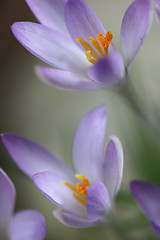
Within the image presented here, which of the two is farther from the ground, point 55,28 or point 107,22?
point 55,28

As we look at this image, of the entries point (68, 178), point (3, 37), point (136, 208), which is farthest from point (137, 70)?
point (3, 37)

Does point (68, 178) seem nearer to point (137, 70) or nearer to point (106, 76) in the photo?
point (106, 76)

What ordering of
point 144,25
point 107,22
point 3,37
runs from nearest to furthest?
1. point 144,25
2. point 107,22
3. point 3,37

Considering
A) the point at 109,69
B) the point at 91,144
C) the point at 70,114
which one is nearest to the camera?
the point at 109,69

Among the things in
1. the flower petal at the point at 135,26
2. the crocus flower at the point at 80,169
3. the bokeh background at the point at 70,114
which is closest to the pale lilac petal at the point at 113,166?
the crocus flower at the point at 80,169

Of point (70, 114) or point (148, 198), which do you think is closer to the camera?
point (148, 198)

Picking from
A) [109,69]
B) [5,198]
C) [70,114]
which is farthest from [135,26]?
[70,114]

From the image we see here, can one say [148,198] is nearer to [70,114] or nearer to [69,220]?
[69,220]

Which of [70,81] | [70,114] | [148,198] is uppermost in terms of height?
[70,81]
